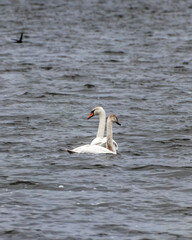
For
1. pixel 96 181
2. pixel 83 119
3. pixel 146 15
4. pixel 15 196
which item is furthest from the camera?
pixel 146 15

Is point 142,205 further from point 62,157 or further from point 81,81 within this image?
point 81,81

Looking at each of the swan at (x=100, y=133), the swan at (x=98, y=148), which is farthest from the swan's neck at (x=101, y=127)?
the swan at (x=98, y=148)

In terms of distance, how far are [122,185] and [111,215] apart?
6.40 feet

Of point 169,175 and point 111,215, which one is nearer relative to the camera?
point 111,215

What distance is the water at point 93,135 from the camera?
12859 mm

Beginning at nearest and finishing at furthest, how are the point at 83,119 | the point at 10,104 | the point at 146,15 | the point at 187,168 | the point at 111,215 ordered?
the point at 111,215
the point at 187,168
the point at 83,119
the point at 10,104
the point at 146,15

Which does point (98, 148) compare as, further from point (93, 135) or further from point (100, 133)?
point (93, 135)

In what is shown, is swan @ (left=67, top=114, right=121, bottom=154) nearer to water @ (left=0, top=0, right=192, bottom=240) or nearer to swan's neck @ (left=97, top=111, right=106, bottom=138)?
water @ (left=0, top=0, right=192, bottom=240)

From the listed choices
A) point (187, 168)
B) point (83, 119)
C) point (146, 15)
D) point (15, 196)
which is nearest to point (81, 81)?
point (83, 119)

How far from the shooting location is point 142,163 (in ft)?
55.3

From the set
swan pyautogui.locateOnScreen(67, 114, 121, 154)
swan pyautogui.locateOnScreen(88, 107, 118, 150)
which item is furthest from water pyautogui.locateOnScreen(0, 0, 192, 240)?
swan pyautogui.locateOnScreen(88, 107, 118, 150)

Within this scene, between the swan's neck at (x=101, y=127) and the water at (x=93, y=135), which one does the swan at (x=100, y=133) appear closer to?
the swan's neck at (x=101, y=127)

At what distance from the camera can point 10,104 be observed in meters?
25.0

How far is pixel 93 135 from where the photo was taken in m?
20.9
